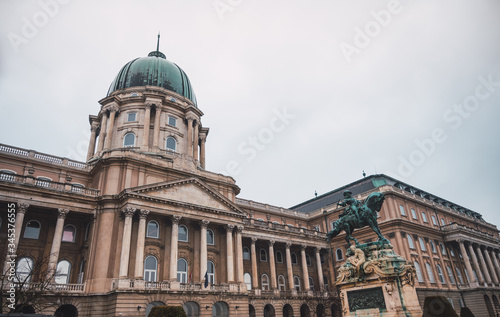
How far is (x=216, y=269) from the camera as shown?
36.8 meters

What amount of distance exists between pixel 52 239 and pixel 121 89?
83.1ft

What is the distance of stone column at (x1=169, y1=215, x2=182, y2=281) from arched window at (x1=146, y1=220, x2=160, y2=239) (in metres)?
1.97

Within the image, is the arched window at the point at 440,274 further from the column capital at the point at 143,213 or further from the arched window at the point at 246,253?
the column capital at the point at 143,213

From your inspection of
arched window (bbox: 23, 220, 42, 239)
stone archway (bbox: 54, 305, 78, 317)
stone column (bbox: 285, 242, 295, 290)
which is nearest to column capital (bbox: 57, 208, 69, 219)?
arched window (bbox: 23, 220, 42, 239)

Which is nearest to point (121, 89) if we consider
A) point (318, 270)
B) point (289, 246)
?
point (289, 246)

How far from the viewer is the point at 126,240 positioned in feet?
99.5

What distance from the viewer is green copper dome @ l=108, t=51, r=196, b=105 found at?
50.9 m

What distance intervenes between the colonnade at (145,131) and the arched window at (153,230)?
38.9 ft

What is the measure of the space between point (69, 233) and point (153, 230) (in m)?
7.75

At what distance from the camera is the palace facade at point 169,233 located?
2911cm

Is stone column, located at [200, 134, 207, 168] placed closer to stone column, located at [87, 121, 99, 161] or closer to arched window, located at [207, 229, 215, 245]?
arched window, located at [207, 229, 215, 245]

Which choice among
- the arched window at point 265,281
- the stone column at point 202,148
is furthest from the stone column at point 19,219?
the arched window at point 265,281

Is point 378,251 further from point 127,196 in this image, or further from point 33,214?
point 33,214

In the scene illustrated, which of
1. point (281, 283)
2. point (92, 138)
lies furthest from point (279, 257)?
point (92, 138)
